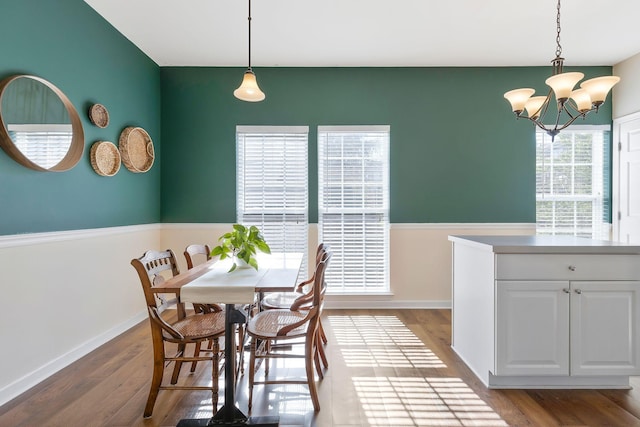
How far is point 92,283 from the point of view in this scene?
2.99 metres

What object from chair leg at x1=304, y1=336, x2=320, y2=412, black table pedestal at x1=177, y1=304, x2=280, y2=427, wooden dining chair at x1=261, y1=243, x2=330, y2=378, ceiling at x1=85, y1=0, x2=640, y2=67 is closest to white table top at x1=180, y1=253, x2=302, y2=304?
black table pedestal at x1=177, y1=304, x2=280, y2=427

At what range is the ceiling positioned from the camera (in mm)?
2959

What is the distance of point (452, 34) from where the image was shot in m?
3.41

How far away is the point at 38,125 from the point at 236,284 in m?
1.85

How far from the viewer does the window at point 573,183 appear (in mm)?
4168

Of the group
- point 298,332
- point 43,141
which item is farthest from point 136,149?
point 298,332

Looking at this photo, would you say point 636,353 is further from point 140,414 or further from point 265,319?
point 140,414

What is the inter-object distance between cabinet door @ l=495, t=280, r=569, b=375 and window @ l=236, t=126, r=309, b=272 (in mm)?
2332

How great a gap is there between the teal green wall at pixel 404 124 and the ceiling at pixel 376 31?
0.18 metres

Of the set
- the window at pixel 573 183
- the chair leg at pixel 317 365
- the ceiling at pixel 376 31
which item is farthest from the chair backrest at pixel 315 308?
the window at pixel 573 183

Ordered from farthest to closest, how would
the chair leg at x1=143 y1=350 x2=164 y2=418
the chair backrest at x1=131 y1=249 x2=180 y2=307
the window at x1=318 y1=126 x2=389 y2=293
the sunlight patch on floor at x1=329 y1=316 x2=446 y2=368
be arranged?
the window at x1=318 y1=126 x2=389 y2=293 < the sunlight patch on floor at x1=329 y1=316 x2=446 y2=368 < the chair leg at x1=143 y1=350 x2=164 y2=418 < the chair backrest at x1=131 y1=249 x2=180 y2=307

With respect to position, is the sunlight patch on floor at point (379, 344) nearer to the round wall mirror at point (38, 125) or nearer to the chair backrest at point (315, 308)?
the chair backrest at point (315, 308)

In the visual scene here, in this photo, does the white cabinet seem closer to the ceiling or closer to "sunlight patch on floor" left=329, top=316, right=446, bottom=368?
"sunlight patch on floor" left=329, top=316, right=446, bottom=368

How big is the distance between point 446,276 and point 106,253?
3.59m
